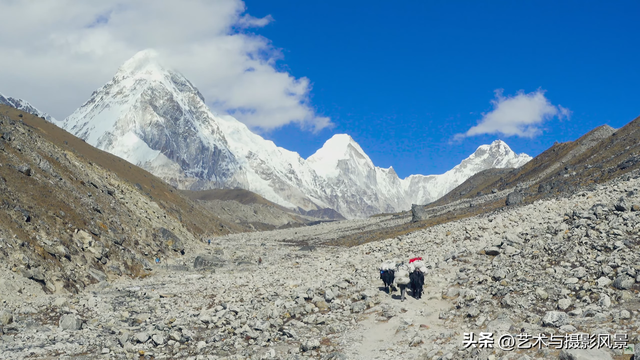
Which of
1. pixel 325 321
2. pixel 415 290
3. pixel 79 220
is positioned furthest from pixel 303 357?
pixel 79 220

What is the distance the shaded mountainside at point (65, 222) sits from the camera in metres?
28.5

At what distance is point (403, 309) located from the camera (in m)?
19.9

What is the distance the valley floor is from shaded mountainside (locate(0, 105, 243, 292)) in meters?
2.69

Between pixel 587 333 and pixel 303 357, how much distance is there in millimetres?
9282

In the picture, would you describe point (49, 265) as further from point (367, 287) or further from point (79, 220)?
point (367, 287)

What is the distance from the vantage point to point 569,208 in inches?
1093

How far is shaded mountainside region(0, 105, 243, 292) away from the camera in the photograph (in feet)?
93.4

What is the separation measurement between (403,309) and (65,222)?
28.4 metres

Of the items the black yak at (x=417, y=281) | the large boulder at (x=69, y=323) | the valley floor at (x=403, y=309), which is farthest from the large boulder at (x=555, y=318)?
the large boulder at (x=69, y=323)

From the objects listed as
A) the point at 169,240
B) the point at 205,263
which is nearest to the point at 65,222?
the point at 205,263

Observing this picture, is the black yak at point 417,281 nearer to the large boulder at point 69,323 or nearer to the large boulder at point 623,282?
the large boulder at point 623,282

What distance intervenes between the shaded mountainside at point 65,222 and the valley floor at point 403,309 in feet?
8.84

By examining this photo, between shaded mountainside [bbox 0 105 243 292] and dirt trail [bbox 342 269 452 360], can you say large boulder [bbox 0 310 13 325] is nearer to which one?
shaded mountainside [bbox 0 105 243 292]

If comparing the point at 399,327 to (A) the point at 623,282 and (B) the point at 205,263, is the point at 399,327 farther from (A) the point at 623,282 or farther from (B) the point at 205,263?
(B) the point at 205,263
